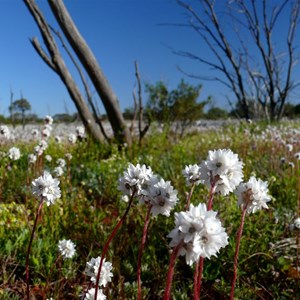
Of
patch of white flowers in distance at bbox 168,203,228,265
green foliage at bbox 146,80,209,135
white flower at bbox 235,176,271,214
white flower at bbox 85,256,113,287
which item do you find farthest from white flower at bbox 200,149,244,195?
green foliage at bbox 146,80,209,135

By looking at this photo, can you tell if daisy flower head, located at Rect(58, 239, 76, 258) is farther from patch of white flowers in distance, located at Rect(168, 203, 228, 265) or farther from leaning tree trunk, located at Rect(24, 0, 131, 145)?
leaning tree trunk, located at Rect(24, 0, 131, 145)

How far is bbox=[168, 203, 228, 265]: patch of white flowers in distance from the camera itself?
0.84m

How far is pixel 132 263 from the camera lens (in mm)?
2416

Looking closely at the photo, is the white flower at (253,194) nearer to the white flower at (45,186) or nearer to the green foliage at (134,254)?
the green foliage at (134,254)

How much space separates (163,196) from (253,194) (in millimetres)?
360

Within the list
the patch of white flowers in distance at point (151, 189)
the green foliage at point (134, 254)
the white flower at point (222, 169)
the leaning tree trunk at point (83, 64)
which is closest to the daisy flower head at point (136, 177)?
the patch of white flowers in distance at point (151, 189)

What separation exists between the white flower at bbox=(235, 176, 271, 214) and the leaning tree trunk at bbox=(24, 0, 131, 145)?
205 inches

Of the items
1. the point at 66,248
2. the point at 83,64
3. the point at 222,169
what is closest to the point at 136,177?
the point at 222,169

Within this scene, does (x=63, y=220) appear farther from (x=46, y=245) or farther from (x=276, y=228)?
(x=276, y=228)

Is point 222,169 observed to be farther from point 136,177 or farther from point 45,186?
point 45,186

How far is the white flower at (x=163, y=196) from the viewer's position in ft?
3.76

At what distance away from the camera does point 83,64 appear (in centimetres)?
619

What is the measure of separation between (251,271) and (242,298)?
0.32m

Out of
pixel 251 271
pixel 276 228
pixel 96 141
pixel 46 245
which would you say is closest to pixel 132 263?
pixel 46 245
